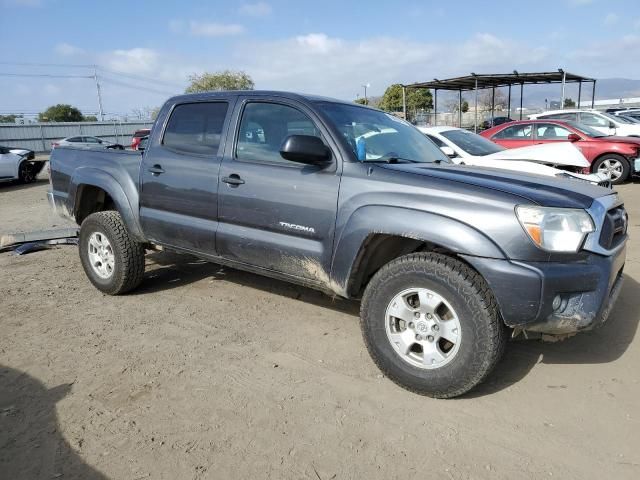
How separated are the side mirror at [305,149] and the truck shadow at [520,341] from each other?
155 centimetres

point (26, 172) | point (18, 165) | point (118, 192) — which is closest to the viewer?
point (118, 192)

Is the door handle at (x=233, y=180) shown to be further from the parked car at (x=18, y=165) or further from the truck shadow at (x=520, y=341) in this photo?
the parked car at (x=18, y=165)

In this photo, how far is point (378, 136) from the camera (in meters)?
3.78

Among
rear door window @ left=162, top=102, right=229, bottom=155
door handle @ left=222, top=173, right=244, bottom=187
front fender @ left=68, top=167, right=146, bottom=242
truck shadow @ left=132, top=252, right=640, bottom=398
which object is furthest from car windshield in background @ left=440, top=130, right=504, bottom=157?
front fender @ left=68, top=167, right=146, bottom=242

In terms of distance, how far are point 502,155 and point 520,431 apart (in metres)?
6.02

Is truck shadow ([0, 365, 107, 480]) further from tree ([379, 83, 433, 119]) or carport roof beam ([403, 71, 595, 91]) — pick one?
tree ([379, 83, 433, 119])

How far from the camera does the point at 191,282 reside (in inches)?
204

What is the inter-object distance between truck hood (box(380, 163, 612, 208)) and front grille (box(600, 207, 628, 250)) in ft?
0.45

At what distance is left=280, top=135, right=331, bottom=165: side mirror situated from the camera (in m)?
3.14

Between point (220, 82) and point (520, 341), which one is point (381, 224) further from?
point (220, 82)

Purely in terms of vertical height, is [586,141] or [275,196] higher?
[275,196]

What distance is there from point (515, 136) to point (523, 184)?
9727 mm

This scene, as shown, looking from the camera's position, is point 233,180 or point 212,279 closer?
point 233,180

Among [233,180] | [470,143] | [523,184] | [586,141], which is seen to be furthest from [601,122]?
[233,180]
